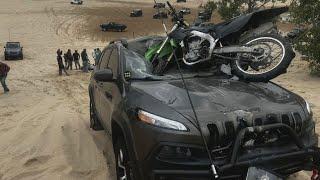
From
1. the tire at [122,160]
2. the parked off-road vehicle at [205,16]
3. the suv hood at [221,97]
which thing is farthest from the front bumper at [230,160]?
the parked off-road vehicle at [205,16]

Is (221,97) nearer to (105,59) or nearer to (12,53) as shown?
(105,59)

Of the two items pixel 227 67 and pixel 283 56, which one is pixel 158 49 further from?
pixel 283 56

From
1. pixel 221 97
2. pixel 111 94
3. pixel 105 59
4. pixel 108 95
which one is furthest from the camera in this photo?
pixel 105 59

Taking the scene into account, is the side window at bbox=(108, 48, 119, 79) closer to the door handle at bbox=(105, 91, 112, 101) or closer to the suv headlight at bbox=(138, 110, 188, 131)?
the door handle at bbox=(105, 91, 112, 101)

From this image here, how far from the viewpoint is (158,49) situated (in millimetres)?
6625

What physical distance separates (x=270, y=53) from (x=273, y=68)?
0.36 meters

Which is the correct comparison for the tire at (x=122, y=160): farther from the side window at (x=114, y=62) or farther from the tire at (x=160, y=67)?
the tire at (x=160, y=67)

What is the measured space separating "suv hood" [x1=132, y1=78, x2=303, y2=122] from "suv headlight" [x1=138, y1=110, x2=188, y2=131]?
0.55ft

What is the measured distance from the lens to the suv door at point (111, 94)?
5.88 metres

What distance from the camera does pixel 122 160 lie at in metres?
5.31

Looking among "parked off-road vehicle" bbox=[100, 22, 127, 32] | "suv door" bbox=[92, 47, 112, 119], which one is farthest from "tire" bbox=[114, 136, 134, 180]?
"parked off-road vehicle" bbox=[100, 22, 127, 32]

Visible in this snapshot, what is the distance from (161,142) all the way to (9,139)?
4912mm

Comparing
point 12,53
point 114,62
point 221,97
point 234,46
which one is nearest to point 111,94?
point 114,62

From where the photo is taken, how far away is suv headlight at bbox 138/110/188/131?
4527 mm
